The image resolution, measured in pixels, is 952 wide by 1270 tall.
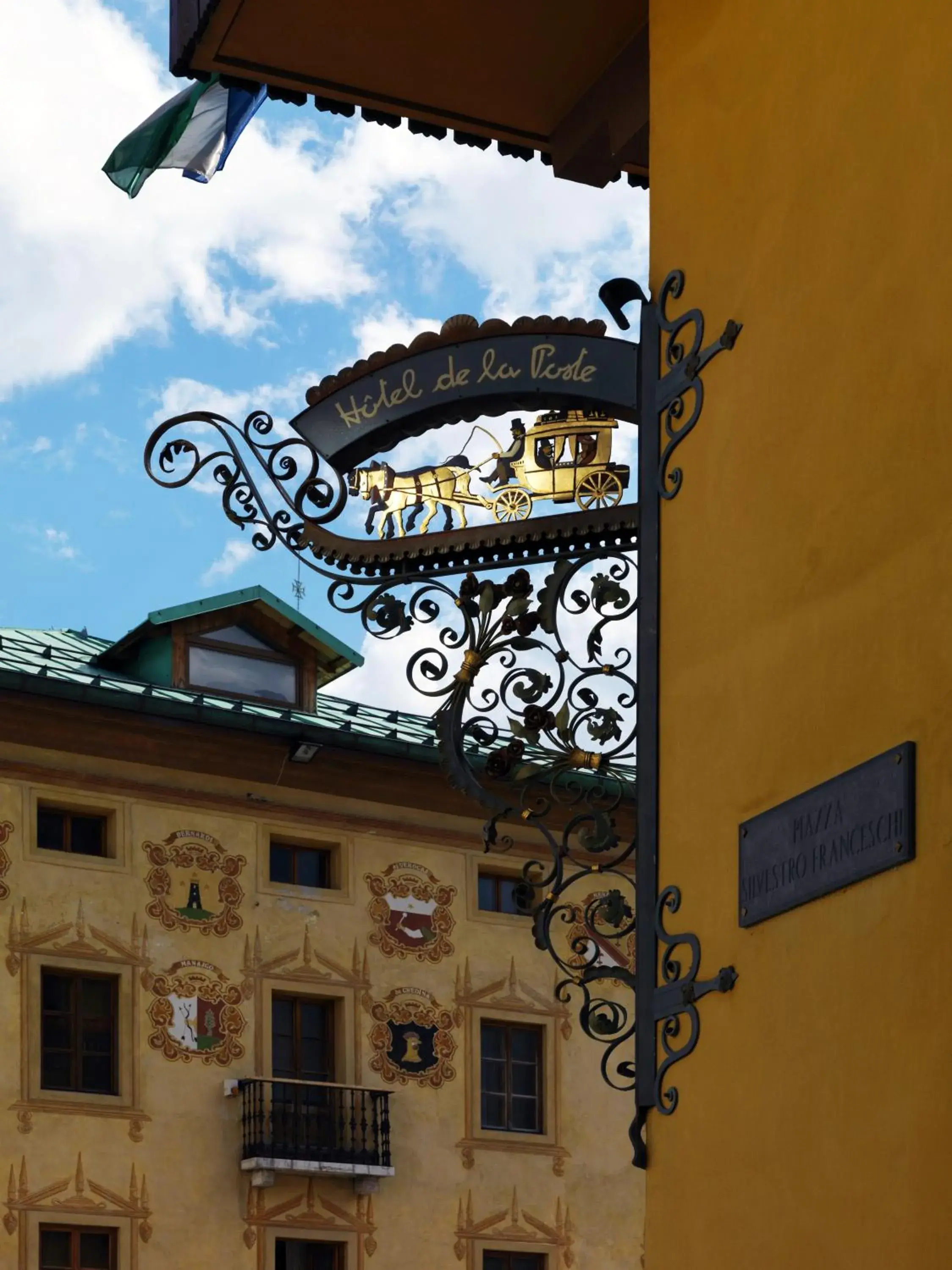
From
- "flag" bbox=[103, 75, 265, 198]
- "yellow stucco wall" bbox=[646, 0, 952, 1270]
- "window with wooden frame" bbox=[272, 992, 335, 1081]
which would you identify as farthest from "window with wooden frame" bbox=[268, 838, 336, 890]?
"yellow stucco wall" bbox=[646, 0, 952, 1270]

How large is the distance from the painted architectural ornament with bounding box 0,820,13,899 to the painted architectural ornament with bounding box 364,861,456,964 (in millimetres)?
3934

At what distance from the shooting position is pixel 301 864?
24.8 metres

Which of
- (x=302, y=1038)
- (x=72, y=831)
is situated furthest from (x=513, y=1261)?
(x=72, y=831)

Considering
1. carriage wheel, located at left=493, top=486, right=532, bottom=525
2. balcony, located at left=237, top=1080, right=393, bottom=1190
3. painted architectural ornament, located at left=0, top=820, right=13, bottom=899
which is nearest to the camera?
carriage wheel, located at left=493, top=486, right=532, bottom=525

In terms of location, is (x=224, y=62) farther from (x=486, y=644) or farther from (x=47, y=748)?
(x=47, y=748)

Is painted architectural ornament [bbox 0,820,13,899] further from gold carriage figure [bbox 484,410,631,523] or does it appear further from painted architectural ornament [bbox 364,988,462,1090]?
gold carriage figure [bbox 484,410,631,523]

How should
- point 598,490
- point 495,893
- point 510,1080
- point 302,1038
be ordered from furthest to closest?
point 495,893 < point 510,1080 < point 302,1038 < point 598,490

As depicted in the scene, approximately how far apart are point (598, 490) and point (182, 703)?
17574mm

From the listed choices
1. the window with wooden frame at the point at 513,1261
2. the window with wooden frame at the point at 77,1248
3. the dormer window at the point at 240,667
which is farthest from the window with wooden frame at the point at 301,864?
the window with wooden frame at the point at 513,1261

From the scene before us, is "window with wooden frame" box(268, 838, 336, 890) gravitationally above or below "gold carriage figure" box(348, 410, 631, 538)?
above

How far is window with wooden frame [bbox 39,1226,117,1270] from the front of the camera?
72.1 ft

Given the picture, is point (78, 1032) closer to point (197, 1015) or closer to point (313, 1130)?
point (197, 1015)

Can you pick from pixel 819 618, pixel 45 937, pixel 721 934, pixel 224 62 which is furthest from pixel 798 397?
pixel 45 937

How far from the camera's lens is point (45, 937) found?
22.7m
